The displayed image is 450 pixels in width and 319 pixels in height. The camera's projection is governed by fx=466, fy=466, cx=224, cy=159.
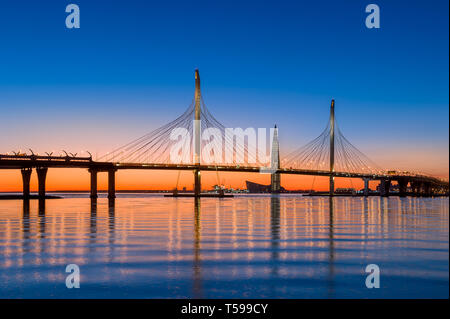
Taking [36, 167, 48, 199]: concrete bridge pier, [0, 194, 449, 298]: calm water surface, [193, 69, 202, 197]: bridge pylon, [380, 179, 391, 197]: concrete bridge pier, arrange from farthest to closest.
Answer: [380, 179, 391, 197]: concrete bridge pier < [36, 167, 48, 199]: concrete bridge pier < [193, 69, 202, 197]: bridge pylon < [0, 194, 449, 298]: calm water surface

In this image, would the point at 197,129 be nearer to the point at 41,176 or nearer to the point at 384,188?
the point at 41,176

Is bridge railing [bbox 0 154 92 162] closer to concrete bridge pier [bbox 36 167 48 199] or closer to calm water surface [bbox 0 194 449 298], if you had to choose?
concrete bridge pier [bbox 36 167 48 199]

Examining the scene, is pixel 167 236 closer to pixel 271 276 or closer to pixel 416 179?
pixel 271 276

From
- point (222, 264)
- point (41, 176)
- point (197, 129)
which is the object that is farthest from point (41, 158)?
point (222, 264)

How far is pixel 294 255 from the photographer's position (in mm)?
18172

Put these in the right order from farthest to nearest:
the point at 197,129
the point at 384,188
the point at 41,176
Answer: the point at 384,188
the point at 41,176
the point at 197,129

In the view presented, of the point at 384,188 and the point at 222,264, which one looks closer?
the point at 222,264

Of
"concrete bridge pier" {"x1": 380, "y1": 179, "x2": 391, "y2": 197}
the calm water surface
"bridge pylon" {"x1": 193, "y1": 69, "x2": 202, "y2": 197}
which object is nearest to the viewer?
the calm water surface

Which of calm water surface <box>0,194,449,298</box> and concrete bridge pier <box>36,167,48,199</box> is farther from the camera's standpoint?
concrete bridge pier <box>36,167,48,199</box>

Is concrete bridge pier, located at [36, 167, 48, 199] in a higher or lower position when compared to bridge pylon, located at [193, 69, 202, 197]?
lower

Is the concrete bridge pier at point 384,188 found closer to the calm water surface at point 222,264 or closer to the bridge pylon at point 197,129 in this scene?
the bridge pylon at point 197,129

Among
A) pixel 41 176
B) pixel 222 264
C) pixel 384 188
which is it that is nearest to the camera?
pixel 222 264

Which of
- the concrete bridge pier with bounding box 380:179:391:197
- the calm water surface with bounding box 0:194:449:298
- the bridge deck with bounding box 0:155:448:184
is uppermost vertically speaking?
the bridge deck with bounding box 0:155:448:184

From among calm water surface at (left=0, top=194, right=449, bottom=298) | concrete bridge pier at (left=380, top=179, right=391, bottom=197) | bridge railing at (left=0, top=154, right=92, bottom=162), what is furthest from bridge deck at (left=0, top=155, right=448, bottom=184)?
calm water surface at (left=0, top=194, right=449, bottom=298)
